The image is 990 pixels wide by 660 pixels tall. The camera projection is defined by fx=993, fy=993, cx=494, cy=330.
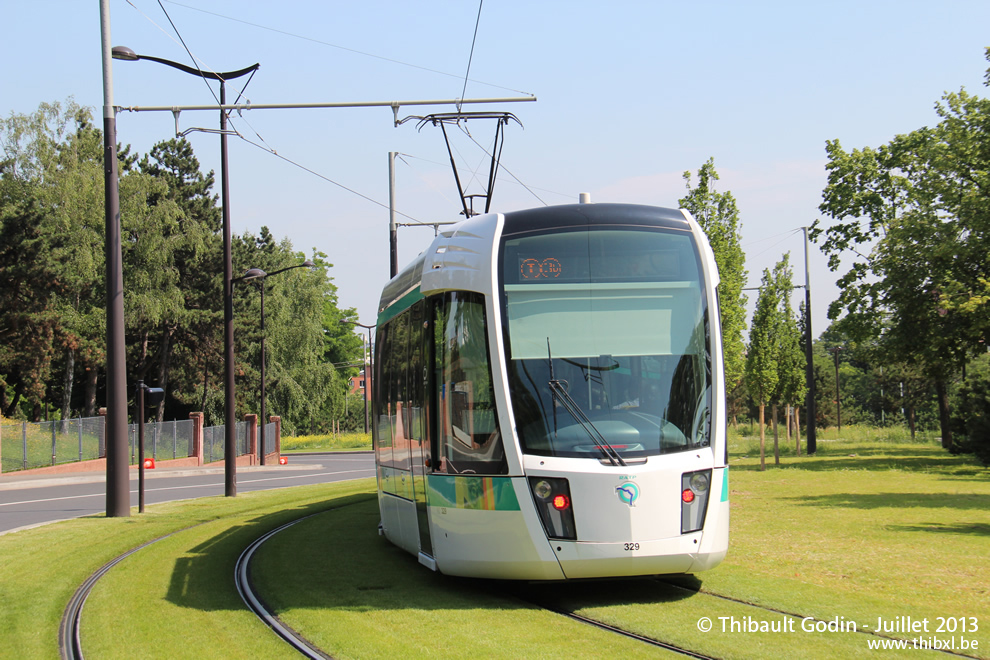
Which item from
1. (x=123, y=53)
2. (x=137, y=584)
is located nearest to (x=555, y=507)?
(x=137, y=584)

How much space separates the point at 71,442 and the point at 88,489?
9.81m

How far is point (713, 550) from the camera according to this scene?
8281 mm

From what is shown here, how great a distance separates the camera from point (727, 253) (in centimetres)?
2528

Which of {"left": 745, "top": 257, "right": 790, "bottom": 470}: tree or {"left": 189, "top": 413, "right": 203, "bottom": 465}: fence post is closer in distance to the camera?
{"left": 745, "top": 257, "right": 790, "bottom": 470}: tree

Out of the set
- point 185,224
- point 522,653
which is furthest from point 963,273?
point 185,224

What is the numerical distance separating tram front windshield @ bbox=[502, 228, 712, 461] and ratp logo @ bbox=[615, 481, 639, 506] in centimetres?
24

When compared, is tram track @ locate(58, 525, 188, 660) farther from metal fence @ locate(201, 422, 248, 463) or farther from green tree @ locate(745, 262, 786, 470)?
metal fence @ locate(201, 422, 248, 463)

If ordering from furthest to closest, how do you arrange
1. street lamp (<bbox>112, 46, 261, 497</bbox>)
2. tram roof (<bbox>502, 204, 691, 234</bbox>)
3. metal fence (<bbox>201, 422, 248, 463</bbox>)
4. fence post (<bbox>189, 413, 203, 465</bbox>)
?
1. metal fence (<bbox>201, 422, 248, 463</bbox>)
2. fence post (<bbox>189, 413, 203, 465</bbox>)
3. street lamp (<bbox>112, 46, 261, 497</bbox>)
4. tram roof (<bbox>502, 204, 691, 234</bbox>)

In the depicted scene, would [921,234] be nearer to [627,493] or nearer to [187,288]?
[627,493]

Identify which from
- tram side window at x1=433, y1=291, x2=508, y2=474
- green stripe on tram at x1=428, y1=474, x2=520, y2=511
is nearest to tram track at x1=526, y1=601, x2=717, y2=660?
green stripe on tram at x1=428, y1=474, x2=520, y2=511

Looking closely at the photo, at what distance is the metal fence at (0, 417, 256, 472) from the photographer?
1316 inches

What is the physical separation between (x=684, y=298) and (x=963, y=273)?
17.9 metres

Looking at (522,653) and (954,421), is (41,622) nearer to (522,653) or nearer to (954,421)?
(522,653)

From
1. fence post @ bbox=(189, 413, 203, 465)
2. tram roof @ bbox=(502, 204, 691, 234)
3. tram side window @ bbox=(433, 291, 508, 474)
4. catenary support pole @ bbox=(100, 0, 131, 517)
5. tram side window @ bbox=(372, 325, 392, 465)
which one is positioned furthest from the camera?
fence post @ bbox=(189, 413, 203, 465)
